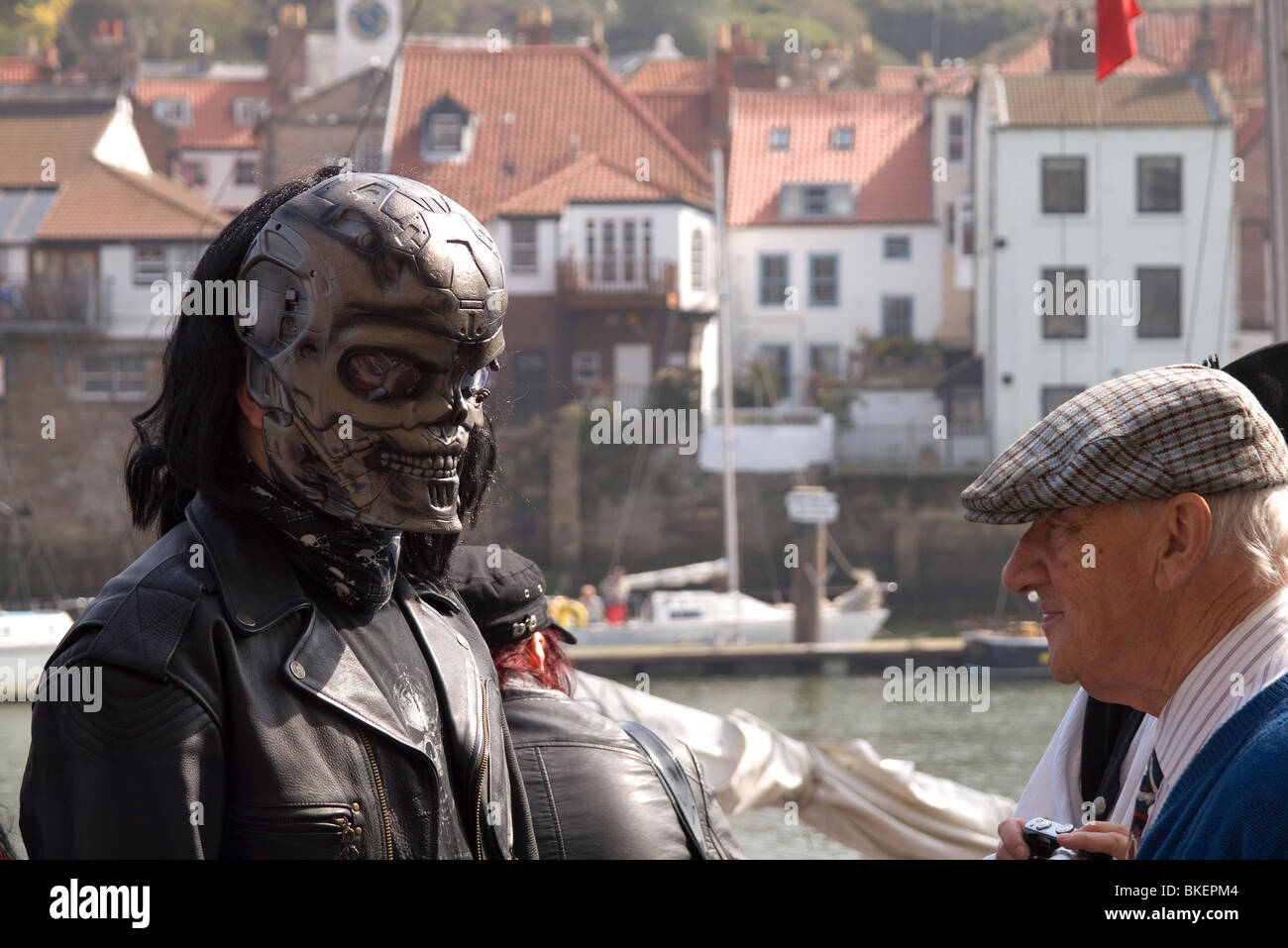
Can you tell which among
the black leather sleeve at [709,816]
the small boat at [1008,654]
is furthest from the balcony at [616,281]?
the black leather sleeve at [709,816]

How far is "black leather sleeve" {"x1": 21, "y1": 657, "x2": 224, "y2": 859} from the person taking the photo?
1721 mm

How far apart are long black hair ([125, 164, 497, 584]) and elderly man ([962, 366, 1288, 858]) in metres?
0.74

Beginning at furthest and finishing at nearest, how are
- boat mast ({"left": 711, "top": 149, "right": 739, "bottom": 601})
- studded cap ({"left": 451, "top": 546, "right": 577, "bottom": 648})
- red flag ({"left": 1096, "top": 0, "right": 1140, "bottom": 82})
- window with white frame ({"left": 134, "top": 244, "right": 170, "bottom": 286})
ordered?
window with white frame ({"left": 134, "top": 244, "right": 170, "bottom": 286}) → boat mast ({"left": 711, "top": 149, "right": 739, "bottom": 601}) → red flag ({"left": 1096, "top": 0, "right": 1140, "bottom": 82}) → studded cap ({"left": 451, "top": 546, "right": 577, "bottom": 648})

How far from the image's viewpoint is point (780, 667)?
2748 cm

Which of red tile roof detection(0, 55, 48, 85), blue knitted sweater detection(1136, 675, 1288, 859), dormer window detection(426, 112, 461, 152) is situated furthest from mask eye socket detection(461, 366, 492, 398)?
red tile roof detection(0, 55, 48, 85)

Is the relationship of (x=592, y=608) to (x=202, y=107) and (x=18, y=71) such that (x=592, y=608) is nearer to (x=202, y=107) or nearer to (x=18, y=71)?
(x=202, y=107)

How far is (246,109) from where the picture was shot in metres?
Result: 42.8

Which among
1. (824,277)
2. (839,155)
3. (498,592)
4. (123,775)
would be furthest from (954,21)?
(123,775)

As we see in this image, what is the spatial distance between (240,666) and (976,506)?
84 centimetres

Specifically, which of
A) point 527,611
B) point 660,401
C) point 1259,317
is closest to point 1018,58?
point 1259,317

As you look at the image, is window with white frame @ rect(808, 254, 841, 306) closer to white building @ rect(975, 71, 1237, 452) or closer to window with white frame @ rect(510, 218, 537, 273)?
white building @ rect(975, 71, 1237, 452)

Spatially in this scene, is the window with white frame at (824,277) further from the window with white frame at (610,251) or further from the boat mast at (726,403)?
the window with white frame at (610,251)

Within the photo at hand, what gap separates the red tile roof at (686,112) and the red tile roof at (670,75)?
1.63 ft

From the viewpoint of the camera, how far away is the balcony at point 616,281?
36844mm
